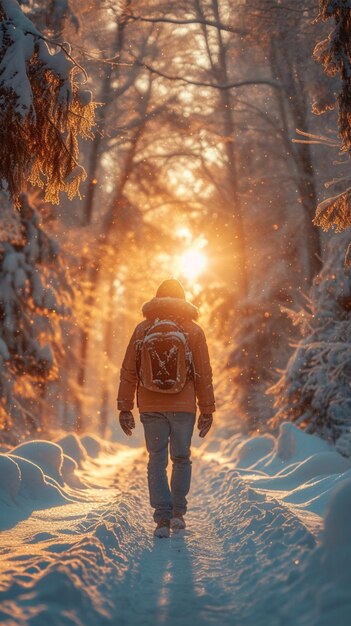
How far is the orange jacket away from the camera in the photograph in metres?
5.57

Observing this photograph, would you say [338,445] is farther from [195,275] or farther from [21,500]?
[195,275]

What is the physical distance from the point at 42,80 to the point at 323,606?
433 cm

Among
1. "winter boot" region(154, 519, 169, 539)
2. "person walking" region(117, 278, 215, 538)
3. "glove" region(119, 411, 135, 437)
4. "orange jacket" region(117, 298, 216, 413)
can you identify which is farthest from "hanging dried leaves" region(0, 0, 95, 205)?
"winter boot" region(154, 519, 169, 539)

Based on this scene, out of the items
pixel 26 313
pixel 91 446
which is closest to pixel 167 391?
pixel 26 313

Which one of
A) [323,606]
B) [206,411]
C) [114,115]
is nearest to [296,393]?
[206,411]

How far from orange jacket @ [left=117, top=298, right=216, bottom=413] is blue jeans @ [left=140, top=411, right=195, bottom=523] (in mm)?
104

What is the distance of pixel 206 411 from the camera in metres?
5.72

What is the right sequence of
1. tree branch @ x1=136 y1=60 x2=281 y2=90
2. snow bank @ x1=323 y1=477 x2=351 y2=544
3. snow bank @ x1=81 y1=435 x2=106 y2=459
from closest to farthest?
1. snow bank @ x1=323 y1=477 x2=351 y2=544
2. tree branch @ x1=136 y1=60 x2=281 y2=90
3. snow bank @ x1=81 y1=435 x2=106 y2=459

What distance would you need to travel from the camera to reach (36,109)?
5234 millimetres

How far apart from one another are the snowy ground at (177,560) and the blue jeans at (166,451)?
340mm

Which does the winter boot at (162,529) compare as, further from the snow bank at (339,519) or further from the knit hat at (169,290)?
the knit hat at (169,290)

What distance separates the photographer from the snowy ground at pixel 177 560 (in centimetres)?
309

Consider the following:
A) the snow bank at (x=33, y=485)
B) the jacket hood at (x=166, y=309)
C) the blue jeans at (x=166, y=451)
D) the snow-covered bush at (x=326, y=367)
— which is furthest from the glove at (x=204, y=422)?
the snow-covered bush at (x=326, y=367)

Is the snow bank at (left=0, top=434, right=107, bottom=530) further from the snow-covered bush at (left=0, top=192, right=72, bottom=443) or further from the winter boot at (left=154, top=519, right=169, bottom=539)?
the snow-covered bush at (left=0, top=192, right=72, bottom=443)
